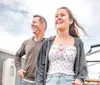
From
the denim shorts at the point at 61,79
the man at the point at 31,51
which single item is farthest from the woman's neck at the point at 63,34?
the man at the point at 31,51

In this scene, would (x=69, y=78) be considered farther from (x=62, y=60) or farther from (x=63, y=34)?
(x=63, y=34)

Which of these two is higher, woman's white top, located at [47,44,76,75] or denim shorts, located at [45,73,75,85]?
woman's white top, located at [47,44,76,75]

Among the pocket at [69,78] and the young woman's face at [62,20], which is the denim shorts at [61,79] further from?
the young woman's face at [62,20]

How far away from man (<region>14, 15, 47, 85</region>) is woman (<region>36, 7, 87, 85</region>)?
45cm

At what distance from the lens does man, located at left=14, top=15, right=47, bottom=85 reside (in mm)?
1964

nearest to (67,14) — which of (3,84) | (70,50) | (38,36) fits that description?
(70,50)

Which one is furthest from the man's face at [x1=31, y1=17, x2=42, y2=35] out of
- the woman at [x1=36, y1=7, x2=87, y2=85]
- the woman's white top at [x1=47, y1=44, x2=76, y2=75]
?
the woman's white top at [x1=47, y1=44, x2=76, y2=75]

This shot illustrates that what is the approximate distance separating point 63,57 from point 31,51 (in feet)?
2.03

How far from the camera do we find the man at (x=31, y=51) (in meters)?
1.96

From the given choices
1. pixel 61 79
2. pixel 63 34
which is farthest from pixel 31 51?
pixel 61 79

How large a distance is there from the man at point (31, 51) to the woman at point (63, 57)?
449mm

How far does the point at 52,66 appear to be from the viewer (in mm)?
1438

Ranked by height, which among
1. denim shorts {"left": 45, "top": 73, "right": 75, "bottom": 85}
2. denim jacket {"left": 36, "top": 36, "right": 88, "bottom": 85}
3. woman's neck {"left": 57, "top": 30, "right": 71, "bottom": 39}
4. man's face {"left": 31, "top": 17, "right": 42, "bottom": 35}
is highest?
man's face {"left": 31, "top": 17, "right": 42, "bottom": 35}

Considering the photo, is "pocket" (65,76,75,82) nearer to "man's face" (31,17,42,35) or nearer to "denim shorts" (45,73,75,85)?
"denim shorts" (45,73,75,85)
